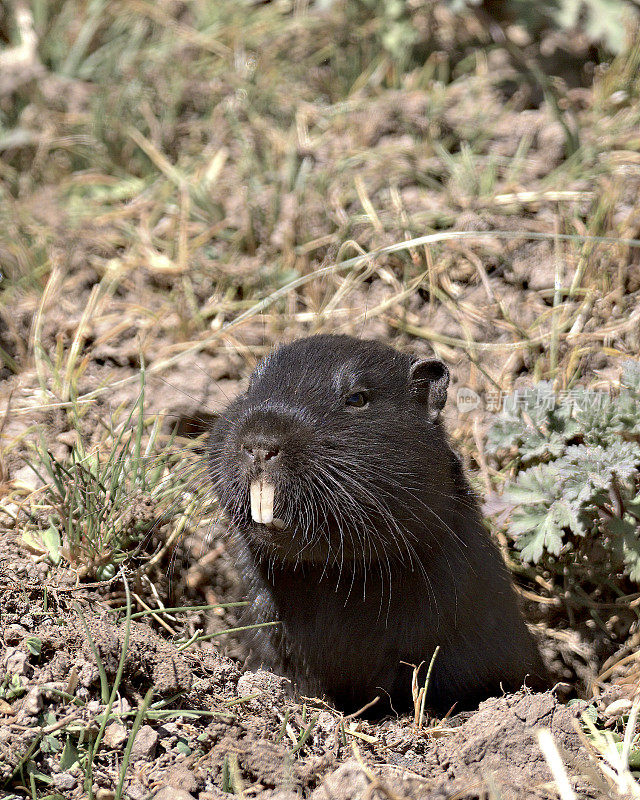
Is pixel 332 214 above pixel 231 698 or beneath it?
above

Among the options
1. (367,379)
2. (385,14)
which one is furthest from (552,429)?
(385,14)

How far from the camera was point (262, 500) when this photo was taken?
2.80 metres

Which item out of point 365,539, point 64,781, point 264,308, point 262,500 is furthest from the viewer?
point 264,308

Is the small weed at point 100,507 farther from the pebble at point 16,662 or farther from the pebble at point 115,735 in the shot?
the pebble at point 115,735

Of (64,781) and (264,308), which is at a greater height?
(264,308)

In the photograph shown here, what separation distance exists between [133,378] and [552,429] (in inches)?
72.3

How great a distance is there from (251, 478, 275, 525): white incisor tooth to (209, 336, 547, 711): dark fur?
28 mm

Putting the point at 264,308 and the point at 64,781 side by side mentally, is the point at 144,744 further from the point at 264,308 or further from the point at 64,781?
the point at 264,308

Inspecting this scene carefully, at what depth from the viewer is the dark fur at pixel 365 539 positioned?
2879mm

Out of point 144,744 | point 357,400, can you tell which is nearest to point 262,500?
point 357,400

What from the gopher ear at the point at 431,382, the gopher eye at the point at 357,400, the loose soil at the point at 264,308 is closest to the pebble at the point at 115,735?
the loose soil at the point at 264,308

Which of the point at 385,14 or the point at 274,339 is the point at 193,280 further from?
the point at 385,14

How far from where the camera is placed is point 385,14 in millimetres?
6043

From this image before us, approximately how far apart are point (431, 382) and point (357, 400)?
0.38 meters
